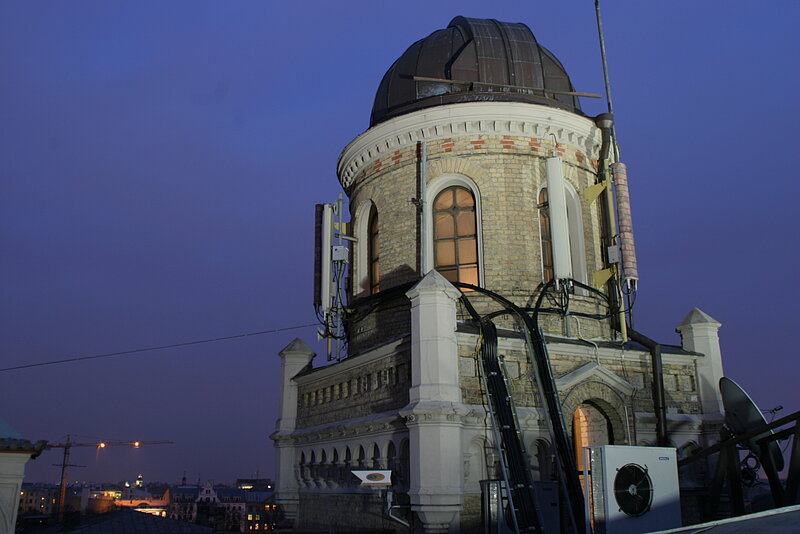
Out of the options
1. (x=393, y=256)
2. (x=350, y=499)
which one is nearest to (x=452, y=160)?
(x=393, y=256)

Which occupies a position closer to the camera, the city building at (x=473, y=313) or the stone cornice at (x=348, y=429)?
the city building at (x=473, y=313)

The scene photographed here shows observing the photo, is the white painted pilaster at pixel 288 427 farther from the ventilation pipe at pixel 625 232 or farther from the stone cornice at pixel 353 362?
the ventilation pipe at pixel 625 232

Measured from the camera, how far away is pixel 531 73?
20.3 metres

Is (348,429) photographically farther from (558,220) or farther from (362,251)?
(558,220)

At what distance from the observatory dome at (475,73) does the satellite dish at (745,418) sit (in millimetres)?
8561

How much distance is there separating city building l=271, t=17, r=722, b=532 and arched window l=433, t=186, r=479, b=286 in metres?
0.04

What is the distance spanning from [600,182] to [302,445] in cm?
1100

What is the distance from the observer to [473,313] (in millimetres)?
15570

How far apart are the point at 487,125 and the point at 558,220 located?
3.25 metres

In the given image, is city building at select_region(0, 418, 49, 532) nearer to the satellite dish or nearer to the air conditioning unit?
the air conditioning unit

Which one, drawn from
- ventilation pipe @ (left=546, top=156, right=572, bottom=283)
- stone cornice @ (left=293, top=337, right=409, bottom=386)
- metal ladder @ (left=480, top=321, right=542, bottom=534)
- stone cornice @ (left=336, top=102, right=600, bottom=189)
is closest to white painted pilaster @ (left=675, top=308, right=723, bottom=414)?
ventilation pipe @ (left=546, top=156, right=572, bottom=283)

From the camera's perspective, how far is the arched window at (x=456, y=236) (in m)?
18.5

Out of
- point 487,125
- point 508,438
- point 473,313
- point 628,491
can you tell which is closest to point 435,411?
point 508,438

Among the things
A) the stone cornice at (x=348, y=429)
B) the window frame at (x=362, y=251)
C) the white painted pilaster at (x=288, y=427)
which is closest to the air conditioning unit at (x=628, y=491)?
the stone cornice at (x=348, y=429)
